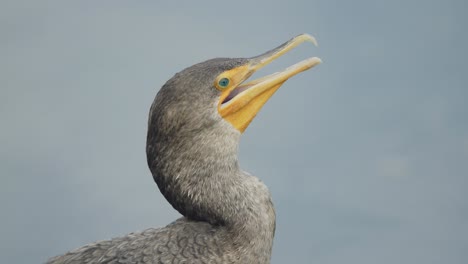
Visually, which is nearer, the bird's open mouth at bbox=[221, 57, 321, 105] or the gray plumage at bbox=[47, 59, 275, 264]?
the gray plumage at bbox=[47, 59, 275, 264]

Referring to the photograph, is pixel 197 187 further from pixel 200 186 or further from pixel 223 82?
pixel 223 82

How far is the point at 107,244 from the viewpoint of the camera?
6211 millimetres

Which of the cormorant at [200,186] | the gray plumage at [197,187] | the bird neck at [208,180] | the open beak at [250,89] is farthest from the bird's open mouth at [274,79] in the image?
the bird neck at [208,180]

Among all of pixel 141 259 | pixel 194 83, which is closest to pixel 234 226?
pixel 141 259

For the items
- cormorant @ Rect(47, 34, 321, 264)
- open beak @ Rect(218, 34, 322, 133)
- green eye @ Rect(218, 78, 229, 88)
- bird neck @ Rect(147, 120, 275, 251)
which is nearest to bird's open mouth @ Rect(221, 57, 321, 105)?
open beak @ Rect(218, 34, 322, 133)

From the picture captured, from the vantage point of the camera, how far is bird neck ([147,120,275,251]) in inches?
233

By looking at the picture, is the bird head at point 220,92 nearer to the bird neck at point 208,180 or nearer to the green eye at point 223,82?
the green eye at point 223,82

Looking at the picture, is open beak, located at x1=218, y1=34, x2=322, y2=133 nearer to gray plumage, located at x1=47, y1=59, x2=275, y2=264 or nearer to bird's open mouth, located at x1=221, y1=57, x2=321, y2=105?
bird's open mouth, located at x1=221, y1=57, x2=321, y2=105

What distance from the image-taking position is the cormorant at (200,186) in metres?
5.89

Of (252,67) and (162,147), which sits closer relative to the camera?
(162,147)

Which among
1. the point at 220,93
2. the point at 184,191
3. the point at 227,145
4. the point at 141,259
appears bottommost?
the point at 141,259

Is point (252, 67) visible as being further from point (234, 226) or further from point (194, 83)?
point (234, 226)

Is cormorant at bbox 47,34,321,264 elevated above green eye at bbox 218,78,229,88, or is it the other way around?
green eye at bbox 218,78,229,88

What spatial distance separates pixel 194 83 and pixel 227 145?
1.80 feet
